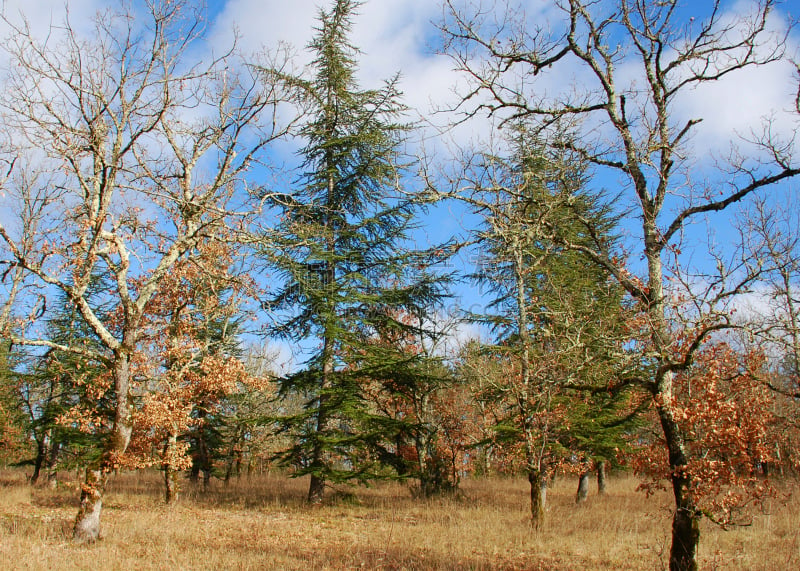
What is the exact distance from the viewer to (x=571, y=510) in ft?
56.8

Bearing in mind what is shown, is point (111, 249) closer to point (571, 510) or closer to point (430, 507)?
point (430, 507)

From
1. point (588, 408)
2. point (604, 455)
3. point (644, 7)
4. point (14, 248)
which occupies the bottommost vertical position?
point (604, 455)

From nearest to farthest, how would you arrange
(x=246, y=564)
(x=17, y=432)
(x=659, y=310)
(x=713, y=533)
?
(x=659, y=310), (x=246, y=564), (x=713, y=533), (x=17, y=432)

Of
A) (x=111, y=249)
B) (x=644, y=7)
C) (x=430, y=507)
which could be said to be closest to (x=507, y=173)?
(x=644, y=7)

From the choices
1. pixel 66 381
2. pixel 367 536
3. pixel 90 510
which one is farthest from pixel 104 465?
pixel 66 381

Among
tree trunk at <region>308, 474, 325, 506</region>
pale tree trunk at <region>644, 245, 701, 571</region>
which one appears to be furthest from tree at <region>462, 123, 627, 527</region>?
tree trunk at <region>308, 474, 325, 506</region>

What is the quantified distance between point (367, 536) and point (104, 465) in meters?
6.04

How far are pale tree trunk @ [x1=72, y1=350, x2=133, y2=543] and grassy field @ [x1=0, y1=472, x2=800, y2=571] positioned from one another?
319 mm

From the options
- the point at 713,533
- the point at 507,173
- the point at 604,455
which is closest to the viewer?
the point at 507,173

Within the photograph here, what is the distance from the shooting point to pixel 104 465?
34.8ft

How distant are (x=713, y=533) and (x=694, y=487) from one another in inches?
317

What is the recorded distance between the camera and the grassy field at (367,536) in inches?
368

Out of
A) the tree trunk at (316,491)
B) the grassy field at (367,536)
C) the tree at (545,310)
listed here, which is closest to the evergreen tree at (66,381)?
the grassy field at (367,536)

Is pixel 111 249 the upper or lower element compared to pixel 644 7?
lower
